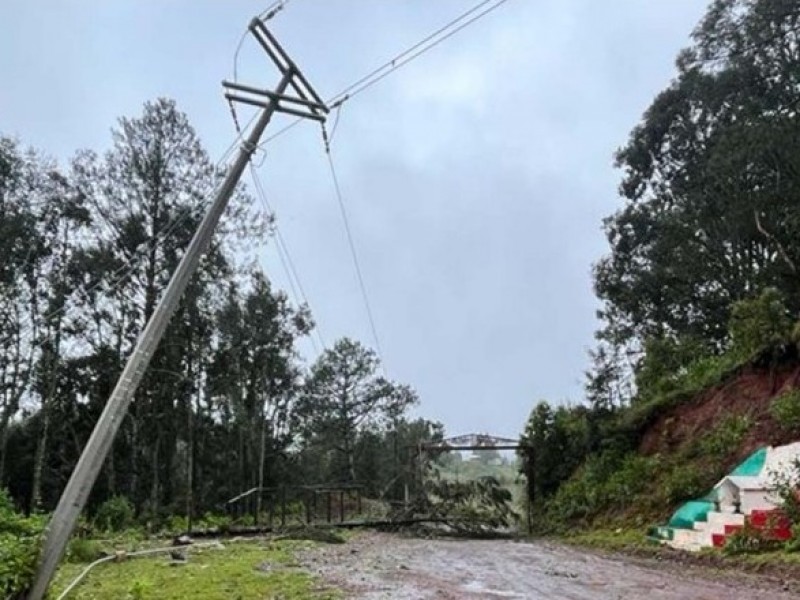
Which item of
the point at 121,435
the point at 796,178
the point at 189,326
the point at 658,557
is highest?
the point at 796,178

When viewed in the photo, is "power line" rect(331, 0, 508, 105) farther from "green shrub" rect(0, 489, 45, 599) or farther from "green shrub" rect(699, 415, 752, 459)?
"green shrub" rect(699, 415, 752, 459)

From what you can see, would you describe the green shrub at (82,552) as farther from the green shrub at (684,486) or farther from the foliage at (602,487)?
the foliage at (602,487)

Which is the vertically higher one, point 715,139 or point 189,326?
point 715,139

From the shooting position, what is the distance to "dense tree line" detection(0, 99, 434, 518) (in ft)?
66.2

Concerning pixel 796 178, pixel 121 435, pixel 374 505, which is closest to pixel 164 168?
pixel 121 435

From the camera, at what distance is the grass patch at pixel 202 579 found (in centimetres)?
607

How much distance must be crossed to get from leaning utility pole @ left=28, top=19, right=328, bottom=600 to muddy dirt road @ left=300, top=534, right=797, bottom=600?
93.2 inches

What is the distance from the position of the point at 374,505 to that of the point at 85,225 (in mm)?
11839

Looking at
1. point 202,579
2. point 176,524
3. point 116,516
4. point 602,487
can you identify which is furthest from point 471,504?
point 202,579

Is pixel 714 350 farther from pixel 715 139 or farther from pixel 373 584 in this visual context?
pixel 373 584

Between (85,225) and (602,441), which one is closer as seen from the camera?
(602,441)

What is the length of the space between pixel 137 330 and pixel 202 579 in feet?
53.7

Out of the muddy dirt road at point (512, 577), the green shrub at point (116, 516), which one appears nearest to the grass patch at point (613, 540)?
the muddy dirt road at point (512, 577)

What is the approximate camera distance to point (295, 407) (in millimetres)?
28844
